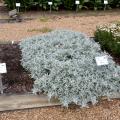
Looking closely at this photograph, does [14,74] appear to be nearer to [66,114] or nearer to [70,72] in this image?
[70,72]

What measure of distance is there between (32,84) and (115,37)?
6.13ft

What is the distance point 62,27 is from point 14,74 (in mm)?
3559

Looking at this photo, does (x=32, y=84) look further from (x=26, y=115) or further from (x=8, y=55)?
(x=8, y=55)

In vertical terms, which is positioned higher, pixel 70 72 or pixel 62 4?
pixel 62 4

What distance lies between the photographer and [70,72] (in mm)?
4914

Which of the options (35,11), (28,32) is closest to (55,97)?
(28,32)

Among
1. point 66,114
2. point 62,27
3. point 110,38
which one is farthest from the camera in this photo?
point 62,27

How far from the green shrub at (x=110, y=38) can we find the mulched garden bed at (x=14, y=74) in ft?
0.64

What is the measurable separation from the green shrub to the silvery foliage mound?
1.09ft

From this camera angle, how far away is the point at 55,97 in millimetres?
4797

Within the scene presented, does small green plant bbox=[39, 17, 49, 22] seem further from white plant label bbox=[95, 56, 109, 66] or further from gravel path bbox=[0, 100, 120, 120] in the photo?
gravel path bbox=[0, 100, 120, 120]

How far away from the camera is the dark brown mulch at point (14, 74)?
5.02 meters

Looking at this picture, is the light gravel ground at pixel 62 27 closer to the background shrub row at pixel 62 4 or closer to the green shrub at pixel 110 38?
the background shrub row at pixel 62 4

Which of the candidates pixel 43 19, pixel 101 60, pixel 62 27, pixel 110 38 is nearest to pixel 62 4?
pixel 43 19
